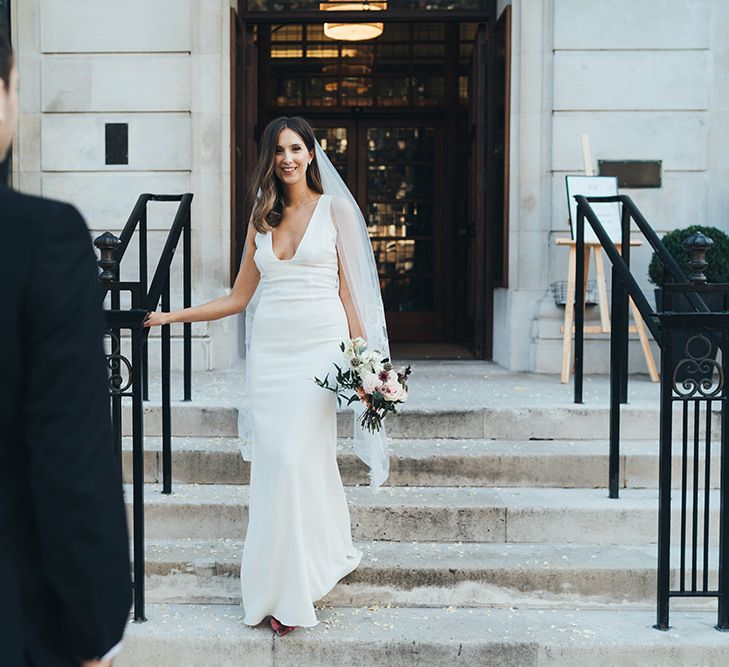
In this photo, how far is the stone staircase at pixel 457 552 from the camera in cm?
403

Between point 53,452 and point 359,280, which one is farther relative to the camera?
point 359,280

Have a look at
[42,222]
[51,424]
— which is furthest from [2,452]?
[42,222]

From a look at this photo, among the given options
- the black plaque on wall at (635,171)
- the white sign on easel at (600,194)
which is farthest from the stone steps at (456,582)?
the black plaque on wall at (635,171)

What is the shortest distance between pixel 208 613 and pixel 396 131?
8.44 m

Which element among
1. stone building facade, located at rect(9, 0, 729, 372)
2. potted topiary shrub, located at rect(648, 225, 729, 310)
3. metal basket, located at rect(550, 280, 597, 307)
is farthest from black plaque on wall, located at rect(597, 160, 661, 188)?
metal basket, located at rect(550, 280, 597, 307)

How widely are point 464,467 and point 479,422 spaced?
1.59 feet

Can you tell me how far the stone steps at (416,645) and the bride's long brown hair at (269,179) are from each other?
1.72 m

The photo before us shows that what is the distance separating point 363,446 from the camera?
14.8 feet

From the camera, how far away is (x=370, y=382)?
406 centimetres

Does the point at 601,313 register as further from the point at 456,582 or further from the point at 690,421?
the point at 456,582

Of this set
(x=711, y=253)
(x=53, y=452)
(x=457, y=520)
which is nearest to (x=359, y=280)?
(x=457, y=520)

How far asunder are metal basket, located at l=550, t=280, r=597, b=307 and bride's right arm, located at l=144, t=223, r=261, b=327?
3678mm

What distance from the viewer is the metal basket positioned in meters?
7.66

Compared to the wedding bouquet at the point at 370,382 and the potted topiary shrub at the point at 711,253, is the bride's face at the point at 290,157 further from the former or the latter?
the potted topiary shrub at the point at 711,253
